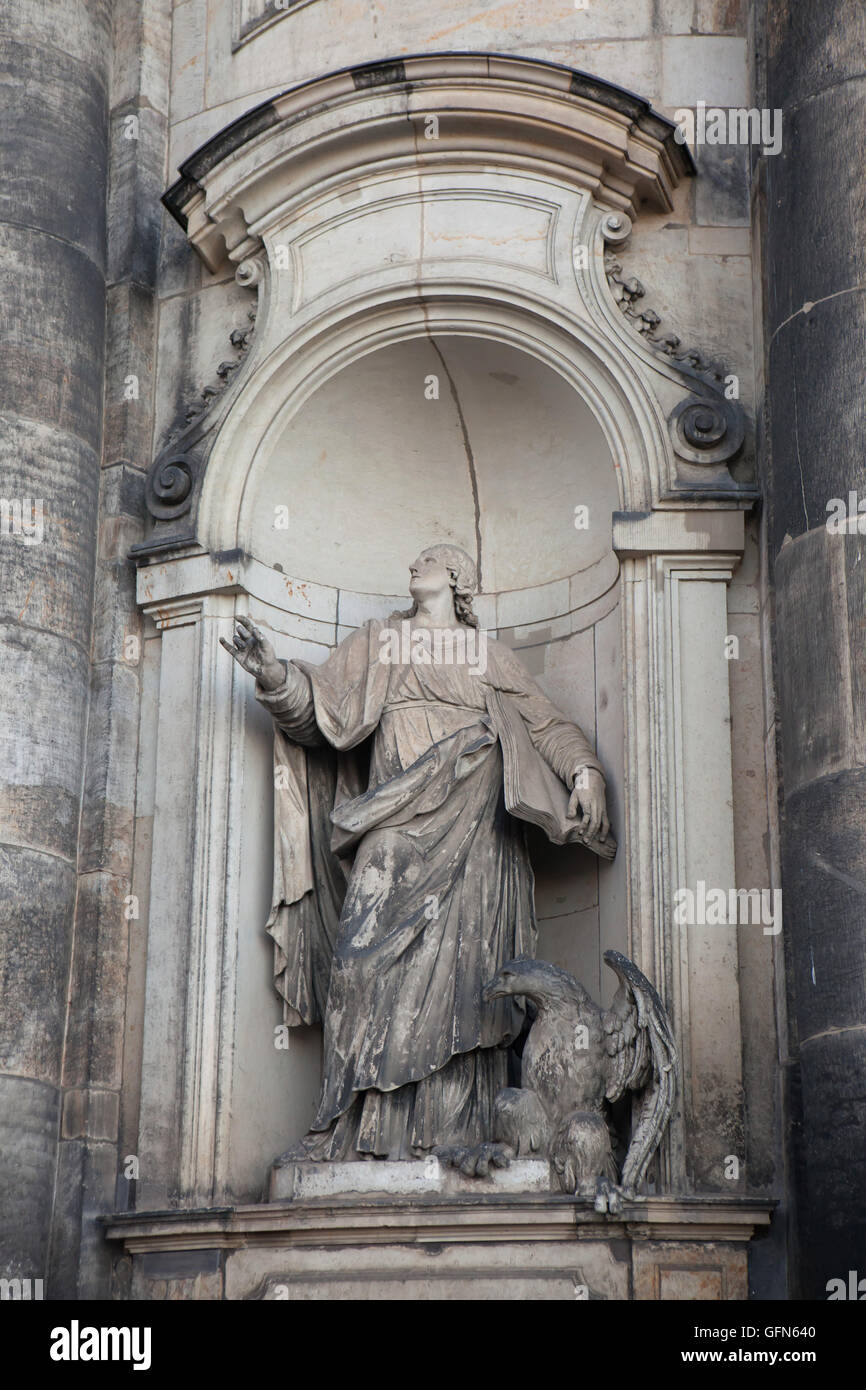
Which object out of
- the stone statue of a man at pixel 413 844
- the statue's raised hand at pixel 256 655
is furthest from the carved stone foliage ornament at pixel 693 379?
the statue's raised hand at pixel 256 655

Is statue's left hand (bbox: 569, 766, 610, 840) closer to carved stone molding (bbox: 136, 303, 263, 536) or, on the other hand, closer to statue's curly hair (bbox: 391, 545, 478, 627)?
statue's curly hair (bbox: 391, 545, 478, 627)

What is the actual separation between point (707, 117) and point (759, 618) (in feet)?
7.68

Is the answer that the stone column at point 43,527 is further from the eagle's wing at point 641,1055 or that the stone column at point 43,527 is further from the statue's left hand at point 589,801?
the eagle's wing at point 641,1055

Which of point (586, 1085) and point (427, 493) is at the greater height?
point (427, 493)

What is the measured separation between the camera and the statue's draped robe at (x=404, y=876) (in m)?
8.05

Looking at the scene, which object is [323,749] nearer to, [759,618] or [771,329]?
[759,618]

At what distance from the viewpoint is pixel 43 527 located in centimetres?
901

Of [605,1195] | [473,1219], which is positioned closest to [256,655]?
[473,1219]

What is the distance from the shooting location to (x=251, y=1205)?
7855 mm

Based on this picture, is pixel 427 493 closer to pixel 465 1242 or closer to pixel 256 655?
pixel 256 655

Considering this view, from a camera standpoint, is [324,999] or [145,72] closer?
[324,999]

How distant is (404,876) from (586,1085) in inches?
46.2
